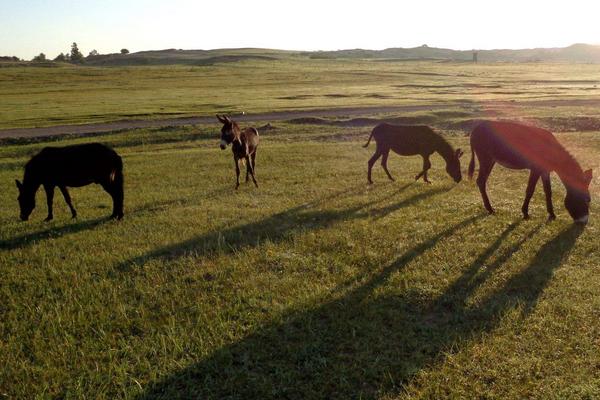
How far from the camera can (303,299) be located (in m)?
7.41

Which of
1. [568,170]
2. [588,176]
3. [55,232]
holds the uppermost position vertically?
[568,170]

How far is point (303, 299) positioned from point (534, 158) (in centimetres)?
667

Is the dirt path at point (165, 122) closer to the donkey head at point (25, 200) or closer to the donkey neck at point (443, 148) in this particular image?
the donkey head at point (25, 200)

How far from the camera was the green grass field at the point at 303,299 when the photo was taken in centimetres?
559

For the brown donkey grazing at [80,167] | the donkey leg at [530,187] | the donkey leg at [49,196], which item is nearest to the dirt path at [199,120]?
the donkey leg at [49,196]

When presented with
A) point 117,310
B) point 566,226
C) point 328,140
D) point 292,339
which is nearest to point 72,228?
point 117,310

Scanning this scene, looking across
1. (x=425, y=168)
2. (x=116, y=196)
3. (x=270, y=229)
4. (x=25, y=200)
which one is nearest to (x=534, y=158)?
(x=425, y=168)

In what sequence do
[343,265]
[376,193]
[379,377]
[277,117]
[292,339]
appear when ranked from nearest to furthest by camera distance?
1. [379,377]
2. [292,339]
3. [343,265]
4. [376,193]
5. [277,117]

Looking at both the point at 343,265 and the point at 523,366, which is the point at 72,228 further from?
the point at 523,366

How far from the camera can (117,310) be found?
23.5 feet

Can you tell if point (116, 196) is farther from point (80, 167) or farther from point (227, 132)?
point (227, 132)

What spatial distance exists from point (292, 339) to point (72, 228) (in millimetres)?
7409

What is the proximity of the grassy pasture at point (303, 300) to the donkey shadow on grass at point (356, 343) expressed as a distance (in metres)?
0.02

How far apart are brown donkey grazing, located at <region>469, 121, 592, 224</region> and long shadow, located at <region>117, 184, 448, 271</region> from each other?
2348 mm
